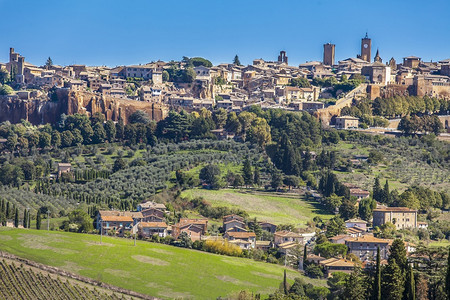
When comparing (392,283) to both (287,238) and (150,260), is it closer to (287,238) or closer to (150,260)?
(150,260)

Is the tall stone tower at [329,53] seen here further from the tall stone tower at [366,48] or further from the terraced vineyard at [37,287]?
the terraced vineyard at [37,287]

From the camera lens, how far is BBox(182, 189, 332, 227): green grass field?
253 ft

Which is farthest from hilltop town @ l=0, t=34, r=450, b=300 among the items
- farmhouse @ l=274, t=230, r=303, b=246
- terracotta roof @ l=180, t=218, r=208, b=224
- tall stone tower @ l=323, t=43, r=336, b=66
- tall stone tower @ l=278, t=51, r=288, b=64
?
tall stone tower @ l=278, t=51, r=288, b=64

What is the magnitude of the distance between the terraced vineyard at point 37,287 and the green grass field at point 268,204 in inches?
940

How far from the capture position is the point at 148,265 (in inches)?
2418

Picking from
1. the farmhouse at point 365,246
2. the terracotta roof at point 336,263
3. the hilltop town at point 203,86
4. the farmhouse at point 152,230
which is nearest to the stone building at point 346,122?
the hilltop town at point 203,86

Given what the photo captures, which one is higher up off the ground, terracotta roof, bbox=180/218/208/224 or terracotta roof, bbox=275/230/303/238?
terracotta roof, bbox=180/218/208/224

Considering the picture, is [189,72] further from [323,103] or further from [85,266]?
[85,266]

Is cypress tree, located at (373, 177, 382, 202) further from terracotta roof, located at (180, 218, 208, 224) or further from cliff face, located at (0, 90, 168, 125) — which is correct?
cliff face, located at (0, 90, 168, 125)

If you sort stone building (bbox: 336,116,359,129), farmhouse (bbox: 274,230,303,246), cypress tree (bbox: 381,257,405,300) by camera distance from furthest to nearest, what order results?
1. stone building (bbox: 336,116,359,129)
2. farmhouse (bbox: 274,230,303,246)
3. cypress tree (bbox: 381,257,405,300)

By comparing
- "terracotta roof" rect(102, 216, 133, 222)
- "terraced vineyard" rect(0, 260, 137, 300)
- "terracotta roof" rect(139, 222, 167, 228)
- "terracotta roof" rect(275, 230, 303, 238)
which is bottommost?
"terraced vineyard" rect(0, 260, 137, 300)

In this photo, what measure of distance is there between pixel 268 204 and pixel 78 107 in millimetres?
30826

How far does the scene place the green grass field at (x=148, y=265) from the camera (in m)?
57.8

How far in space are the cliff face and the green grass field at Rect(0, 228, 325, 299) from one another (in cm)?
3676
